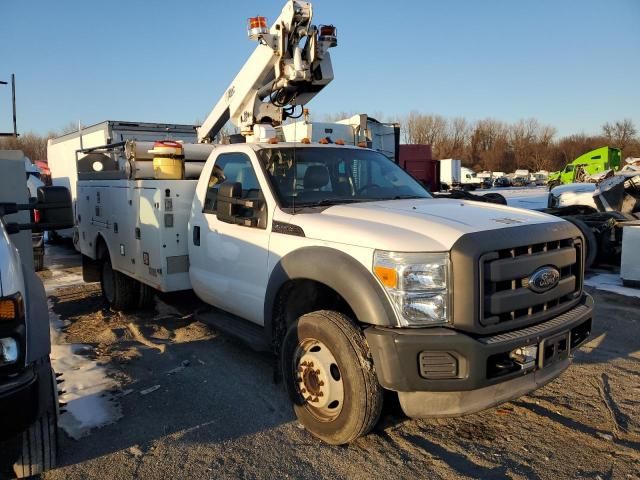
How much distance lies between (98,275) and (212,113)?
2.87 metres

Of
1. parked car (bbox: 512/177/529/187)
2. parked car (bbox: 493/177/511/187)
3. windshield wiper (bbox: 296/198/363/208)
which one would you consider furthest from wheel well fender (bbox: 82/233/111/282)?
parked car (bbox: 512/177/529/187)

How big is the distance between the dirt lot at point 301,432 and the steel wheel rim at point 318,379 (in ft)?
0.76

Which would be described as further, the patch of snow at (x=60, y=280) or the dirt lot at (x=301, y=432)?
the patch of snow at (x=60, y=280)

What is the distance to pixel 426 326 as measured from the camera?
2.98 metres

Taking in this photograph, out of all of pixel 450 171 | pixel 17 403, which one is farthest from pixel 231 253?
pixel 450 171

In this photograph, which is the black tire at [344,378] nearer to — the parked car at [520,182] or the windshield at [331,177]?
the windshield at [331,177]

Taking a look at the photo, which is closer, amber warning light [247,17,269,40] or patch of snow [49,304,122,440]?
patch of snow [49,304,122,440]

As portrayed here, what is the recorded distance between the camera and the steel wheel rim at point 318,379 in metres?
3.34

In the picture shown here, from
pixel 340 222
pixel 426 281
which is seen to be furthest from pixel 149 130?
pixel 426 281

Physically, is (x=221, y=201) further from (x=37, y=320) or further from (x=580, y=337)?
(x=580, y=337)

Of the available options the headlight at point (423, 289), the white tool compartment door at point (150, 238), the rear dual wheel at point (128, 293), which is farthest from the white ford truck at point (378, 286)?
the rear dual wheel at point (128, 293)

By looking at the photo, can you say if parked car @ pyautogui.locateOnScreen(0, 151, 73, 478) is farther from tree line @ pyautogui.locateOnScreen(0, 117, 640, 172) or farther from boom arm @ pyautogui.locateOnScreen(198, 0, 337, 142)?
tree line @ pyautogui.locateOnScreen(0, 117, 640, 172)

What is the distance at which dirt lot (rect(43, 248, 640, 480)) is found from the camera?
3127 mm

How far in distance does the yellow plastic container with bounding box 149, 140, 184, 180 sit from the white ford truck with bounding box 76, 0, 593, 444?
22 centimetres
